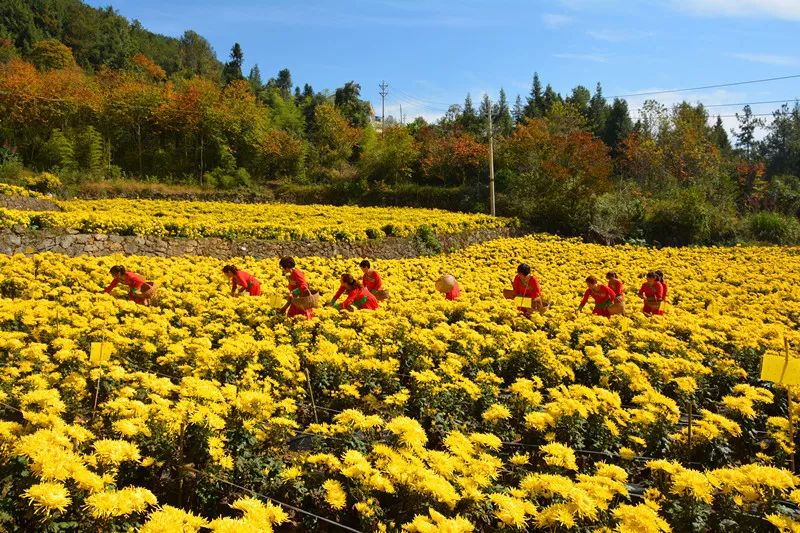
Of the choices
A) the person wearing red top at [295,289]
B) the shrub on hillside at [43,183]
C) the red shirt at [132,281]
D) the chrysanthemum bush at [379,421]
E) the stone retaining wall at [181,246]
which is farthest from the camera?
the shrub on hillside at [43,183]

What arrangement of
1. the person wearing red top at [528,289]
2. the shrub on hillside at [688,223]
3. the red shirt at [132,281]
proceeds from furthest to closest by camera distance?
1. the shrub on hillside at [688,223]
2. the person wearing red top at [528,289]
3. the red shirt at [132,281]

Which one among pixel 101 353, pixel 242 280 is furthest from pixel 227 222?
pixel 101 353

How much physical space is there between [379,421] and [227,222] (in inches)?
619

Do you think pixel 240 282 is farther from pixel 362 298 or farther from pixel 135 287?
pixel 362 298

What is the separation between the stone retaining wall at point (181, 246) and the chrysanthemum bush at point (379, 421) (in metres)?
3.58

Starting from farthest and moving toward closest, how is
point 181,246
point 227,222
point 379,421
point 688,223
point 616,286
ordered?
1. point 688,223
2. point 227,222
3. point 181,246
4. point 616,286
5. point 379,421

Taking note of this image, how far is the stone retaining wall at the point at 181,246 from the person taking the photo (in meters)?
12.4

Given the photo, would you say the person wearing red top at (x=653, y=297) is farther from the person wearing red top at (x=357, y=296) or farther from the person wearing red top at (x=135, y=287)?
the person wearing red top at (x=135, y=287)

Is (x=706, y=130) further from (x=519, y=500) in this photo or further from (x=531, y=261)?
(x=519, y=500)

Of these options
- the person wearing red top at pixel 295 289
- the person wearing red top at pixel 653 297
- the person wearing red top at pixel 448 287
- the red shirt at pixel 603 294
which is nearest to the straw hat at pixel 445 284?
the person wearing red top at pixel 448 287

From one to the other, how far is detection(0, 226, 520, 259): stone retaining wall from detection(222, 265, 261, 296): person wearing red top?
6.01 metres

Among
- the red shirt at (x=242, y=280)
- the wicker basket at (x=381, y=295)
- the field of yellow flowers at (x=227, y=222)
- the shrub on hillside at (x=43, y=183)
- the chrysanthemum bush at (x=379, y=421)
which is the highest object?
the shrub on hillside at (x=43, y=183)

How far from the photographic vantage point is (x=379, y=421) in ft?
13.0

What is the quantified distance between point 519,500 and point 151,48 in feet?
311
